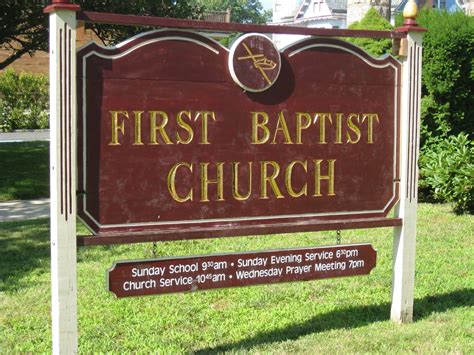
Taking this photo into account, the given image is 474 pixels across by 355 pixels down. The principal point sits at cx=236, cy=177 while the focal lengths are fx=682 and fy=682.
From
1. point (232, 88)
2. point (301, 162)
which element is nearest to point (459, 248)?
→ point (301, 162)

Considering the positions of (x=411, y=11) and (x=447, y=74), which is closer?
(x=411, y=11)

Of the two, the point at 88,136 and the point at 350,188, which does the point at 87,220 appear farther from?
the point at 350,188

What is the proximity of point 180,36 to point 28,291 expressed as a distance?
2.72 m

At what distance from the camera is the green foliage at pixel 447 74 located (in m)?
9.26

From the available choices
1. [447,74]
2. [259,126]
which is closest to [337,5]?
[447,74]

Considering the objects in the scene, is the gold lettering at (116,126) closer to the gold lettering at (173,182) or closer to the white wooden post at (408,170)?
the gold lettering at (173,182)

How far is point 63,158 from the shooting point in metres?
3.55

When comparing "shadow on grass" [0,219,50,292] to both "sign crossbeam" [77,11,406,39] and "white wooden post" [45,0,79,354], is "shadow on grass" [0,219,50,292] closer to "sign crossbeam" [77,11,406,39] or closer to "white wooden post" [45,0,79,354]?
"white wooden post" [45,0,79,354]

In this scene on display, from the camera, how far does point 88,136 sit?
3656 millimetres

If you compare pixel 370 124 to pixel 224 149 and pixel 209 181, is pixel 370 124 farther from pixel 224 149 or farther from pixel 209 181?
pixel 209 181

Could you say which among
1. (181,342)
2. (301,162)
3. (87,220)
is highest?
(301,162)

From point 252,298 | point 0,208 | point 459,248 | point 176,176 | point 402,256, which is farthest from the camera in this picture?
point 0,208

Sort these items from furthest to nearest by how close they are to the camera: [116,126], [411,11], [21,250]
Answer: [21,250] < [411,11] < [116,126]

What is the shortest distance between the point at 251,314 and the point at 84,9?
801cm
